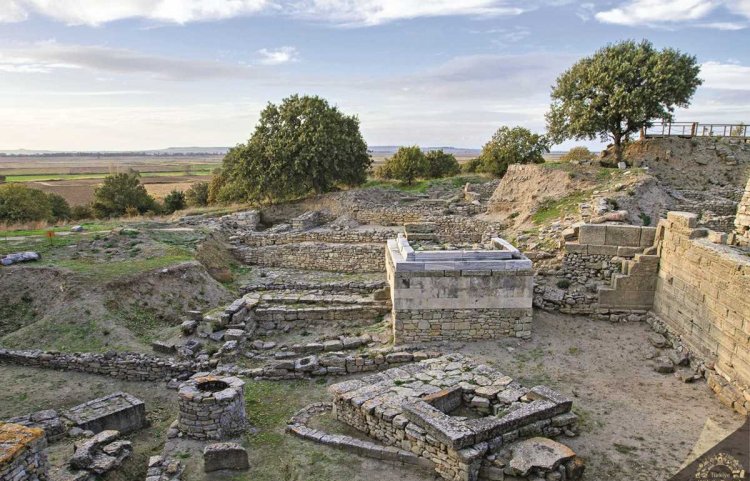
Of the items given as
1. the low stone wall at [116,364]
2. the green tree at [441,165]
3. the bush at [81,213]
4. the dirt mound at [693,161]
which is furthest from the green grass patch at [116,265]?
the green tree at [441,165]

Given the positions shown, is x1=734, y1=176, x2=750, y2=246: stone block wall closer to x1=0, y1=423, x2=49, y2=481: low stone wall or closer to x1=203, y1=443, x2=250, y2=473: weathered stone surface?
x1=203, y1=443, x2=250, y2=473: weathered stone surface

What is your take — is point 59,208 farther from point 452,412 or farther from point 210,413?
point 452,412

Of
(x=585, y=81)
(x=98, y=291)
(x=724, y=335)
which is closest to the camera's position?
(x=724, y=335)

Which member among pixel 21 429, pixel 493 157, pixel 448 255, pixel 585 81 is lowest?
pixel 21 429

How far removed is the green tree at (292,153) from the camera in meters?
27.3

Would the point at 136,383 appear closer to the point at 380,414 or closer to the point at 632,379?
the point at 380,414

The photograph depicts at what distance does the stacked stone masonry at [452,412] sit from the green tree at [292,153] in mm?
19526

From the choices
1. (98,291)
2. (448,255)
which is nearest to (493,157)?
(448,255)

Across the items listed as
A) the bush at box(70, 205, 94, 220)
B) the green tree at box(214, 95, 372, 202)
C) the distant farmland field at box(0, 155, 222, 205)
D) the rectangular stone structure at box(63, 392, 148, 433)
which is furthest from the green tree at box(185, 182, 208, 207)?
the rectangular stone structure at box(63, 392, 148, 433)

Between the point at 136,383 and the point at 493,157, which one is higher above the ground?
the point at 493,157

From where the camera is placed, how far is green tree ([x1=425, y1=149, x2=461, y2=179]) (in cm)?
4656

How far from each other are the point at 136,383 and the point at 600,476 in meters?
9.38

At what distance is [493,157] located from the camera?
3825 centimetres

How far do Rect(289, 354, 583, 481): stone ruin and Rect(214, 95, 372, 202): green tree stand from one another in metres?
19.6
